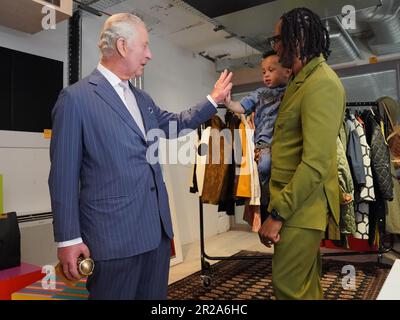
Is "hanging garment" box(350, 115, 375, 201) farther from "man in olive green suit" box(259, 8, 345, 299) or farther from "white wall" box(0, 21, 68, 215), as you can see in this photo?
"white wall" box(0, 21, 68, 215)

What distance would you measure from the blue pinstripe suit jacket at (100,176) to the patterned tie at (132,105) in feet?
0.25

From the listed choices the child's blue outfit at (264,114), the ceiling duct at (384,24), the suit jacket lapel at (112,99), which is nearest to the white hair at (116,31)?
the suit jacket lapel at (112,99)

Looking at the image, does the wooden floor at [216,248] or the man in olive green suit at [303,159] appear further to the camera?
the wooden floor at [216,248]

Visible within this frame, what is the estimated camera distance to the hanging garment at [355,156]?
8.09 ft

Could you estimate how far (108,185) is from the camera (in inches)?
44.5

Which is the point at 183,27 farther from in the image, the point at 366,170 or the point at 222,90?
the point at 366,170

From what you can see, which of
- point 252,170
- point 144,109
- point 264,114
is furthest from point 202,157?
point 144,109

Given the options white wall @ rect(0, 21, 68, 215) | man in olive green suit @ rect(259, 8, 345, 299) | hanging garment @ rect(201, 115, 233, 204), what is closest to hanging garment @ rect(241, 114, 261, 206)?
hanging garment @ rect(201, 115, 233, 204)

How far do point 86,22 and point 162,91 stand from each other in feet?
3.65

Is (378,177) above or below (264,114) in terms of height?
below

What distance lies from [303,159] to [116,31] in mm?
840

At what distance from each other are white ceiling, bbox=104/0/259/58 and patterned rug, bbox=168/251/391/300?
95.4 inches

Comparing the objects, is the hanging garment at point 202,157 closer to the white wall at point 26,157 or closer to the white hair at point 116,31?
the white wall at point 26,157
